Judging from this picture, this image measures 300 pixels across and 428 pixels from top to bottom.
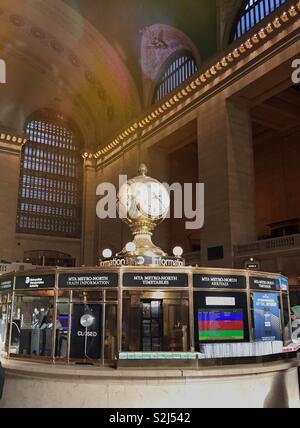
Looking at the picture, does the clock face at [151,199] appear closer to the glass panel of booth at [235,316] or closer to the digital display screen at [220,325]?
the glass panel of booth at [235,316]

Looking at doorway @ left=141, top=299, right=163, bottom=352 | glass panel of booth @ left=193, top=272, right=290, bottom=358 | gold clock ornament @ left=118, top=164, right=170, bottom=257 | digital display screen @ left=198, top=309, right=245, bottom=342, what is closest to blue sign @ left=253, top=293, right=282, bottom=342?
glass panel of booth @ left=193, top=272, right=290, bottom=358

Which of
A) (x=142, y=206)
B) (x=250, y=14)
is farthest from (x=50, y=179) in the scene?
(x=142, y=206)

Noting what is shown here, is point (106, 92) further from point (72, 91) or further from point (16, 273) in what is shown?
point (16, 273)

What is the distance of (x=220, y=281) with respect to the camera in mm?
8352

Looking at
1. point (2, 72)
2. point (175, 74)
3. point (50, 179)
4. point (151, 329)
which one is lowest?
point (151, 329)

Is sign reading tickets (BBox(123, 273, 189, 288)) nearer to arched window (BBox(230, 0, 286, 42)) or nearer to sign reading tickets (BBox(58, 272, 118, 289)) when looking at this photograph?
sign reading tickets (BBox(58, 272, 118, 289))

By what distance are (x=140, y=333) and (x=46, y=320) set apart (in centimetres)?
210

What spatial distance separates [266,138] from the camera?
33.4 meters

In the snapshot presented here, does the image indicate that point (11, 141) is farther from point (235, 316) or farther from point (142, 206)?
point (235, 316)

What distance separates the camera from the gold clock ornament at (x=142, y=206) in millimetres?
10539

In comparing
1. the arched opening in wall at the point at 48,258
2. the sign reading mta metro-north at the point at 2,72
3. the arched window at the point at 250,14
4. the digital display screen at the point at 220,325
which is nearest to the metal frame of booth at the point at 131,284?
the digital display screen at the point at 220,325

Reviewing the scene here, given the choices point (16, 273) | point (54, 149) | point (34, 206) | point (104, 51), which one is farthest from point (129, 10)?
point (16, 273)

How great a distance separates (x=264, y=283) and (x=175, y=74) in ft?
80.2

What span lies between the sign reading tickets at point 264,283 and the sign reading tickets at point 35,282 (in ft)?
13.7
